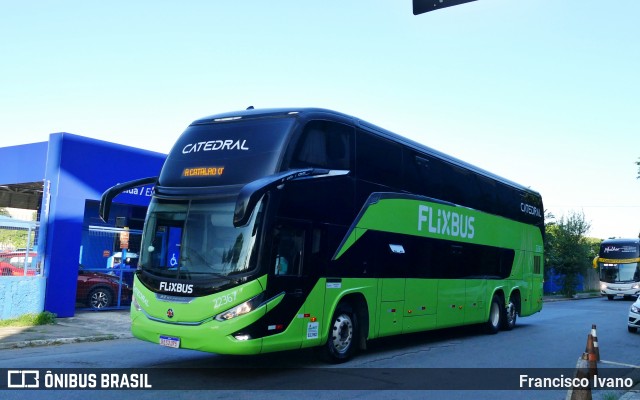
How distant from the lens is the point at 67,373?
882 centimetres

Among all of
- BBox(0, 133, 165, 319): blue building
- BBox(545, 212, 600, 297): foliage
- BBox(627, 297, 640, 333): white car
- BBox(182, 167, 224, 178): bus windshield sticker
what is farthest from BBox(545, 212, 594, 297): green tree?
BBox(182, 167, 224, 178): bus windshield sticker

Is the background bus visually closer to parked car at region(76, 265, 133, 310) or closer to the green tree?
the green tree

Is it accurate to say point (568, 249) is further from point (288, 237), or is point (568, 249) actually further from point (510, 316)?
point (288, 237)

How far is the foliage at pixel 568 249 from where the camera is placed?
140 feet

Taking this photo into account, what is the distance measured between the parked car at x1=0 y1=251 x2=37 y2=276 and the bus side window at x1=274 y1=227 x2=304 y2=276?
958cm

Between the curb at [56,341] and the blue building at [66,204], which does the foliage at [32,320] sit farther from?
the curb at [56,341]

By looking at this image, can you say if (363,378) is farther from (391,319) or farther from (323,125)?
(323,125)

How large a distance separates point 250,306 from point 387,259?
404 cm

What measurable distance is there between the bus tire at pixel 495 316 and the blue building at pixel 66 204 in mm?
11293

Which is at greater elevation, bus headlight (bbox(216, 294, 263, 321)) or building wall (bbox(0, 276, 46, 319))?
bus headlight (bbox(216, 294, 263, 321))

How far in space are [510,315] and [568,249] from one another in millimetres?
28702

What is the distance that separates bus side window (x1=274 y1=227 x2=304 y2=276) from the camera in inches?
353

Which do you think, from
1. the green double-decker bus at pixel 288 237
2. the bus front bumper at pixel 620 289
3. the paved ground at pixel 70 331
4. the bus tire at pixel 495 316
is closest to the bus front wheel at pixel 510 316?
the bus tire at pixel 495 316

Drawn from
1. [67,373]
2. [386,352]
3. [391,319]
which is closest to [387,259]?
[391,319]
